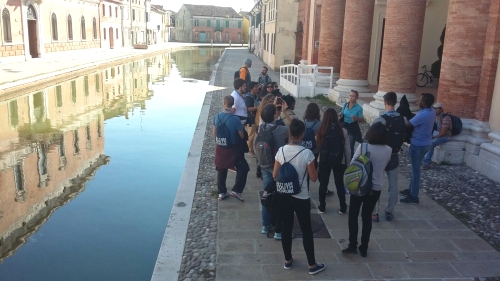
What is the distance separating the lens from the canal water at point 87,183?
16.6 ft

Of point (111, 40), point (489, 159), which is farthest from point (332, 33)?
point (111, 40)

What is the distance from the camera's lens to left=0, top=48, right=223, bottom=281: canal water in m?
5.07

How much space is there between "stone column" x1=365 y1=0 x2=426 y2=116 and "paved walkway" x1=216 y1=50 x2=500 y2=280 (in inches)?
222

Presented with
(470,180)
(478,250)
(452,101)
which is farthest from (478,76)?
(478,250)

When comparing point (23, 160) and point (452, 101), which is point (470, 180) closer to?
point (452, 101)

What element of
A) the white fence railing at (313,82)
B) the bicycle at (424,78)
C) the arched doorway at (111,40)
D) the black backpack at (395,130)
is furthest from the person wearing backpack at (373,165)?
the arched doorway at (111,40)

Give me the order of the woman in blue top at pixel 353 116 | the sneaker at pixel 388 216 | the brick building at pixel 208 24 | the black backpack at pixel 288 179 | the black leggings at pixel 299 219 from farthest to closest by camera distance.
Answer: the brick building at pixel 208 24 → the woman in blue top at pixel 353 116 → the sneaker at pixel 388 216 → the black leggings at pixel 299 219 → the black backpack at pixel 288 179

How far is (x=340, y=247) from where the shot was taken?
511 centimetres

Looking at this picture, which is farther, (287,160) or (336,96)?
(336,96)

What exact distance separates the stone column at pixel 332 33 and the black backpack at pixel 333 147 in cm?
1257

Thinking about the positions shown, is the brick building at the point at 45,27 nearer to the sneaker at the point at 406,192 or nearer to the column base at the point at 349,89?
the column base at the point at 349,89

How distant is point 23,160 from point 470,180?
335 inches

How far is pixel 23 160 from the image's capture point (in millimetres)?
8664

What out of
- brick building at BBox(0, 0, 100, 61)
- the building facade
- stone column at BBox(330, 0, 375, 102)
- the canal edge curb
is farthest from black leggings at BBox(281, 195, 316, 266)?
the building facade
